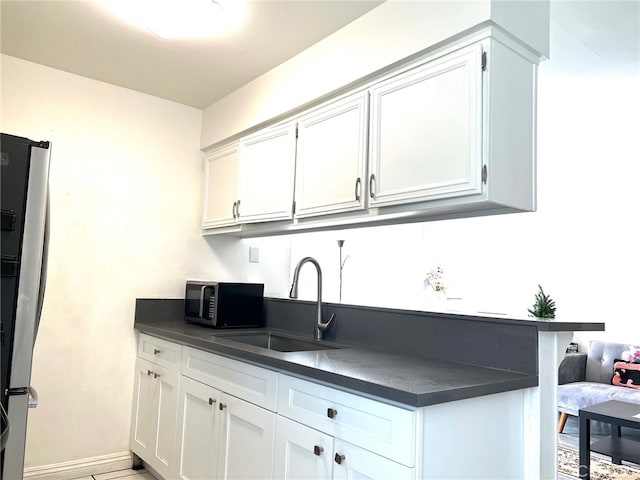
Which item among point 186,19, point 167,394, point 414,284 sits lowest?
point 167,394

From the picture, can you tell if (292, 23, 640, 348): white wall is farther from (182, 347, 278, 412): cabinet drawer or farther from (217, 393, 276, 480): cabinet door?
(217, 393, 276, 480): cabinet door

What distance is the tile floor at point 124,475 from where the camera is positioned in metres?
2.76

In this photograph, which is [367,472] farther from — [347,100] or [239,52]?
[239,52]

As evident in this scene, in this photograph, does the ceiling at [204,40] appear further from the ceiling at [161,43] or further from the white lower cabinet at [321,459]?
the white lower cabinet at [321,459]

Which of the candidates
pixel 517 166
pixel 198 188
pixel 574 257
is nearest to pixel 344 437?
pixel 517 166

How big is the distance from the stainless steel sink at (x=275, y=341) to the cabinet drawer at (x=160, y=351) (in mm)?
284

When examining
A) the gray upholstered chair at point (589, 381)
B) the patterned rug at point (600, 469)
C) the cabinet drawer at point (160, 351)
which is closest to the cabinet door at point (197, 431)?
the cabinet drawer at point (160, 351)

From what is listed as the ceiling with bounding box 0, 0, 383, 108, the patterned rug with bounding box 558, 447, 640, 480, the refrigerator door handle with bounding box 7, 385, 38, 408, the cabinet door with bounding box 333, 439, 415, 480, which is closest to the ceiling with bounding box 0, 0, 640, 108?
the ceiling with bounding box 0, 0, 383, 108

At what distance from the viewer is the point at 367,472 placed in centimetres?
140

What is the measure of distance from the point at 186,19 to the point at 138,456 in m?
2.45

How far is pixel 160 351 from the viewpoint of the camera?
273cm

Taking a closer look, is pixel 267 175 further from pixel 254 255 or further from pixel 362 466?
pixel 362 466

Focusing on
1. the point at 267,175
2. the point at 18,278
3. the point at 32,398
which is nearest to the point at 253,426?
the point at 32,398

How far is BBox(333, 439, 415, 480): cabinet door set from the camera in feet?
4.30
